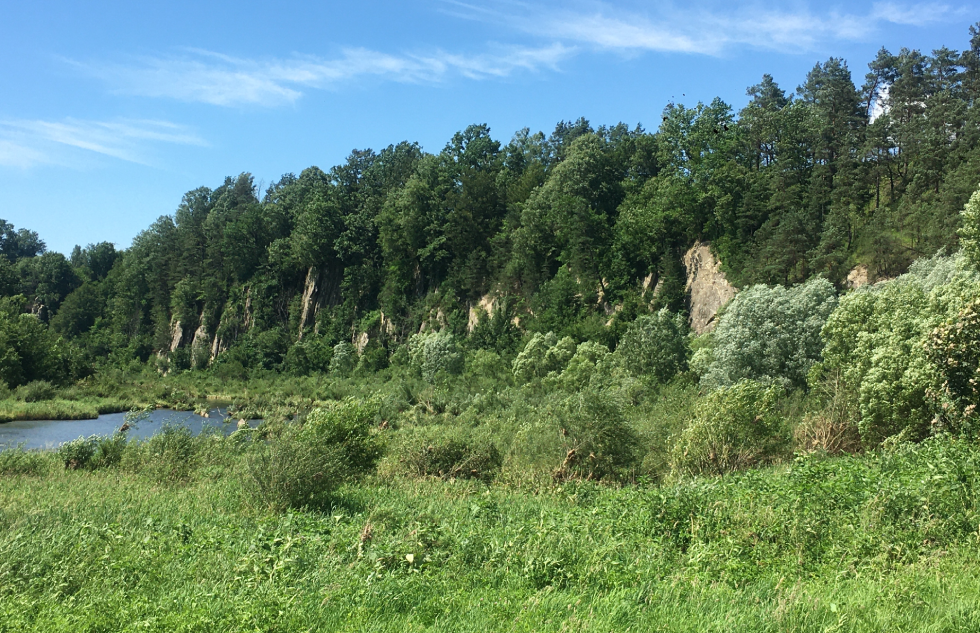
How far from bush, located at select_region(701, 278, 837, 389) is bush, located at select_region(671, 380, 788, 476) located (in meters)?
10.2

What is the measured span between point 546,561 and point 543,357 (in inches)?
1670

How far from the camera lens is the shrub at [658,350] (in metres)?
38.4

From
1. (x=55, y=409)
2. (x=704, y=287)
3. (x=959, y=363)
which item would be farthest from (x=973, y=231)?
(x=55, y=409)

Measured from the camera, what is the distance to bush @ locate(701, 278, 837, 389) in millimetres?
30055

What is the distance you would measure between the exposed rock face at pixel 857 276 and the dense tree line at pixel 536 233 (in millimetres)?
753

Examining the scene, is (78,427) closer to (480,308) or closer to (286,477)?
(480,308)

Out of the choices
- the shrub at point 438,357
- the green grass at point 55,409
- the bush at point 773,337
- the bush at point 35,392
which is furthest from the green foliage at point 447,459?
the bush at point 35,392

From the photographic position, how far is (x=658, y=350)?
38.8 metres

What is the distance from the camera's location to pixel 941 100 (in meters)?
50.5

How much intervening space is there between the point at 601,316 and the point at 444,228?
2505cm

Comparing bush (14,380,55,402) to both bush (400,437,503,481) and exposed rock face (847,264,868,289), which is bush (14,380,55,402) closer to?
bush (400,437,503,481)

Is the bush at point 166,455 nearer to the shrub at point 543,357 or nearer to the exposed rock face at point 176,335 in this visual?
the shrub at point 543,357

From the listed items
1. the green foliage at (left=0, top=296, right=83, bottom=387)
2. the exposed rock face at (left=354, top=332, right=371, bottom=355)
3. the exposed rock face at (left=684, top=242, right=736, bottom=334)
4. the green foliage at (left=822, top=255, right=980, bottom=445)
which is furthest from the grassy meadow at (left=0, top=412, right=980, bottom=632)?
the exposed rock face at (left=354, top=332, right=371, bottom=355)

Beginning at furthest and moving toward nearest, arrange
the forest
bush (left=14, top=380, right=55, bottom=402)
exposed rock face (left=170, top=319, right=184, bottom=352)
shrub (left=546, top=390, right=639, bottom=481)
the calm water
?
exposed rock face (left=170, top=319, right=184, bottom=352) → bush (left=14, top=380, right=55, bottom=402) → the calm water → shrub (left=546, top=390, right=639, bottom=481) → the forest
